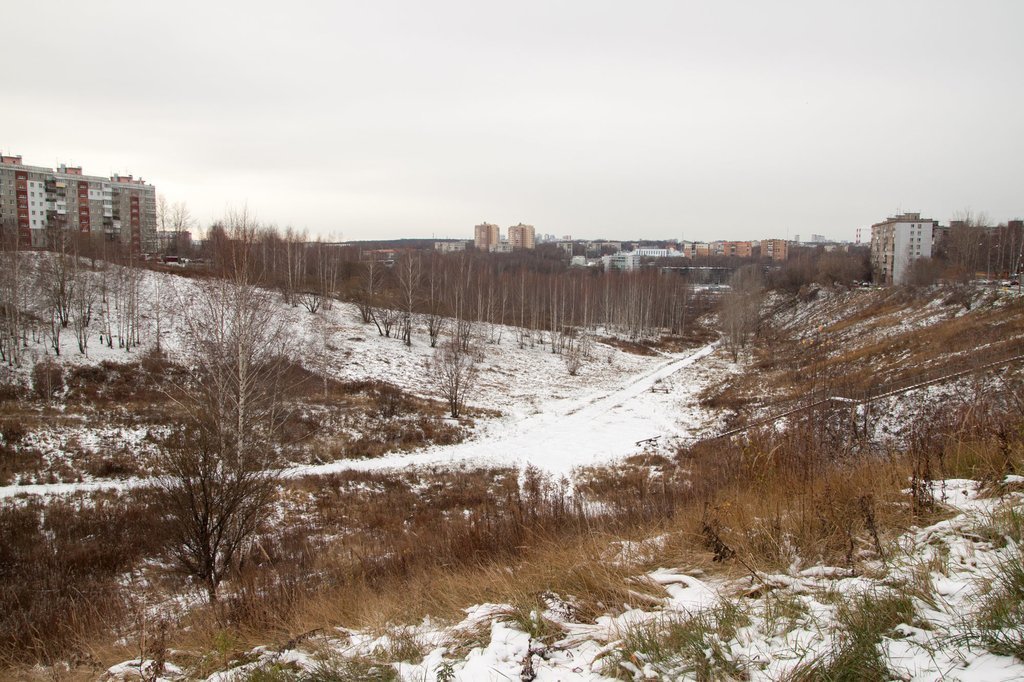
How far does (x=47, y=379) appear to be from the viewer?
2278 cm

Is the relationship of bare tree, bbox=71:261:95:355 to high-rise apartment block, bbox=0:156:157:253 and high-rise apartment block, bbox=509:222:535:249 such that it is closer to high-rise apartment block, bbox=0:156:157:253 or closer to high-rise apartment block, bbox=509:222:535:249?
high-rise apartment block, bbox=0:156:157:253

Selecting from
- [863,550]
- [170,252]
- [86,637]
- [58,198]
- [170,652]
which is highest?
[58,198]

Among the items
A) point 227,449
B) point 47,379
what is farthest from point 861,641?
point 47,379

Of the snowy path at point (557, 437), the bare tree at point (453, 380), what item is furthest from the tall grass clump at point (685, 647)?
the bare tree at point (453, 380)

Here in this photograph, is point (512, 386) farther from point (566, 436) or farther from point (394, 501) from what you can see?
point (394, 501)

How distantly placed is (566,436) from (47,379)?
22.2 m

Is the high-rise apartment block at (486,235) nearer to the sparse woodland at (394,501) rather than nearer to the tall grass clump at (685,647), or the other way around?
the sparse woodland at (394,501)

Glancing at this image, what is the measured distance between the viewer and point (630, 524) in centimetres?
612

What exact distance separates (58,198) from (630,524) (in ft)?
292

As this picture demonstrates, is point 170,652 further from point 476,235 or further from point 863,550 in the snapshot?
A: point 476,235

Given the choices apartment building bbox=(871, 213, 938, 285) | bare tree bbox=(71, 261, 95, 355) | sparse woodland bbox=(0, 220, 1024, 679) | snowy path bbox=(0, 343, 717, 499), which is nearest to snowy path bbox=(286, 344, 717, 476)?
snowy path bbox=(0, 343, 717, 499)

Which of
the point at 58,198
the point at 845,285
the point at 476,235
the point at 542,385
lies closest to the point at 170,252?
the point at 58,198

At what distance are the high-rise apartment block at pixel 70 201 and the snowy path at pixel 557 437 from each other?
57.5 m

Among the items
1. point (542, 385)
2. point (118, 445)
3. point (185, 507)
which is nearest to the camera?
point (185, 507)
